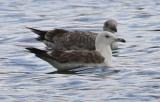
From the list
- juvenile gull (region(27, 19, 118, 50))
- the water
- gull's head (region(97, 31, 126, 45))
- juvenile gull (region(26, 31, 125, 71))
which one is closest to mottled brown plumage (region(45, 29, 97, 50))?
juvenile gull (region(27, 19, 118, 50))

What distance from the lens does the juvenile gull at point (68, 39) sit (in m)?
17.8

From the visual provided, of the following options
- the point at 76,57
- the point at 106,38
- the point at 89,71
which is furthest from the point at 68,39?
the point at 89,71

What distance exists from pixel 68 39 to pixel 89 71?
3089 mm

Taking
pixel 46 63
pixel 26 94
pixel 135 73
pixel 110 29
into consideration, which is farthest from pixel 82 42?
pixel 26 94

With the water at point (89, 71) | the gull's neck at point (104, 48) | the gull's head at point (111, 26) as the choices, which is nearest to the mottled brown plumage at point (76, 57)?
the gull's neck at point (104, 48)

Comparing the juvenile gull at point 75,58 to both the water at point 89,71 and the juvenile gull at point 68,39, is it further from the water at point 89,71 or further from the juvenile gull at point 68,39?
the juvenile gull at point 68,39

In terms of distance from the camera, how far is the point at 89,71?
49.1 ft

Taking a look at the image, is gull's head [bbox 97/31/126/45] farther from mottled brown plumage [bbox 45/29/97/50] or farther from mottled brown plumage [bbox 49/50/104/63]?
mottled brown plumage [bbox 45/29/97/50]

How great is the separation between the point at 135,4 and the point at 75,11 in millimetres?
1784

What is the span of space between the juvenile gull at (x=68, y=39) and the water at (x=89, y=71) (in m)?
0.29

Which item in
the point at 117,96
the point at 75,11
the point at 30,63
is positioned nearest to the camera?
the point at 117,96

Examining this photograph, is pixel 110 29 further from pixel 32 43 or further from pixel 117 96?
pixel 117 96

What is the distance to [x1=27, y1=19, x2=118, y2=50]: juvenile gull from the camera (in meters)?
17.8

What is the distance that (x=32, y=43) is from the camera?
1852 centimetres
